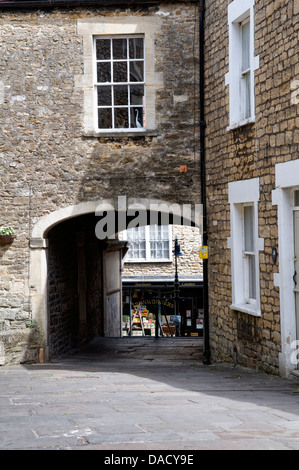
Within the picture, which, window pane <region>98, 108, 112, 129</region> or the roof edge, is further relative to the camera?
window pane <region>98, 108, 112, 129</region>

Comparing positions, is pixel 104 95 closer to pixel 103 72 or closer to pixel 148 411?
pixel 103 72

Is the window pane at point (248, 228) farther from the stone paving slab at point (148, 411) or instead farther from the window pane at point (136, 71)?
the window pane at point (136, 71)

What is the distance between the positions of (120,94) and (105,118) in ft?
1.58

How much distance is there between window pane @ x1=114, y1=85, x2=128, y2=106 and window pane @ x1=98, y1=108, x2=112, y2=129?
0.67ft

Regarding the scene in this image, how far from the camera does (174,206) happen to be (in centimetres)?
1155

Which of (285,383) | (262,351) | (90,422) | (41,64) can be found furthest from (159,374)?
(41,64)

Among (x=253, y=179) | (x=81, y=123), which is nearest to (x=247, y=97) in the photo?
(x=253, y=179)

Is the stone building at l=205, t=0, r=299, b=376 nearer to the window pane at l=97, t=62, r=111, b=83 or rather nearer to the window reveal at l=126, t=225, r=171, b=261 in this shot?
the window pane at l=97, t=62, r=111, b=83

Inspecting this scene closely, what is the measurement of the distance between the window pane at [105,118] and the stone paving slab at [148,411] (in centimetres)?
436

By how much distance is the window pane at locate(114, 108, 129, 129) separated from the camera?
38.3 ft

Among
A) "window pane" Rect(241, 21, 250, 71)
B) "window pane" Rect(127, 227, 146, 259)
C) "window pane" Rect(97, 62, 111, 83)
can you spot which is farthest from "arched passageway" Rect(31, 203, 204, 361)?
"window pane" Rect(127, 227, 146, 259)

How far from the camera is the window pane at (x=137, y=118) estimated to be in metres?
11.7

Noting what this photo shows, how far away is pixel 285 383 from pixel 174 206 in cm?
459

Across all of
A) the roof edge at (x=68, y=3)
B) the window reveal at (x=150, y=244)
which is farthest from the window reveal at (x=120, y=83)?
the window reveal at (x=150, y=244)
